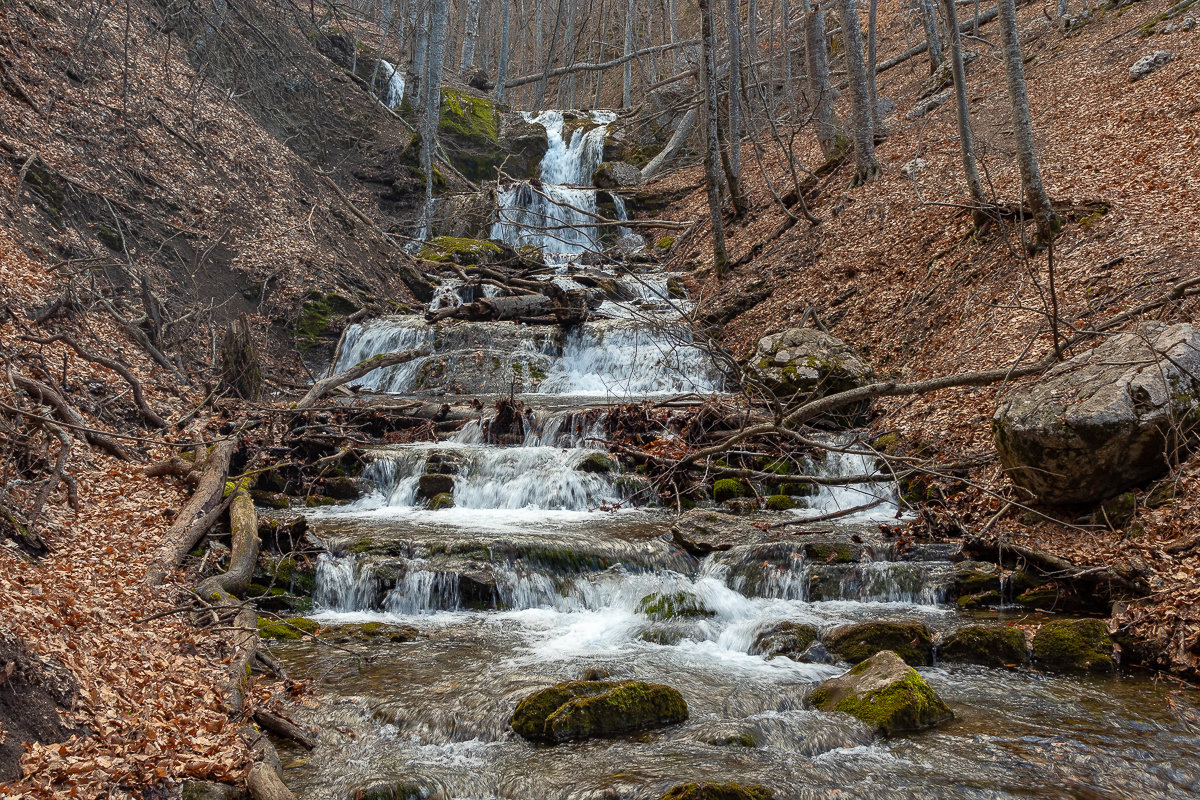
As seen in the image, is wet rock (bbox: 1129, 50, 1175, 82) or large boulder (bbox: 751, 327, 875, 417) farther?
wet rock (bbox: 1129, 50, 1175, 82)

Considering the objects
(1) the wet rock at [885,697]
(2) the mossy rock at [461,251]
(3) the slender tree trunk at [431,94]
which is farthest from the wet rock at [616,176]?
(1) the wet rock at [885,697]

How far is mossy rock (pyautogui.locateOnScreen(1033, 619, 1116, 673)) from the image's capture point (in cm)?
609

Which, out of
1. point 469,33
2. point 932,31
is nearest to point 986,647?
point 932,31

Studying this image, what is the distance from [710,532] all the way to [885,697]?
11.5ft

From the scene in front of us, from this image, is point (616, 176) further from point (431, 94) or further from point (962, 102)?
point (962, 102)

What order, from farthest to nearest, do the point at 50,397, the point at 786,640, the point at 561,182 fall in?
the point at 561,182 → the point at 50,397 → the point at 786,640

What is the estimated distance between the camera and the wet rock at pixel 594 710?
5.35 meters

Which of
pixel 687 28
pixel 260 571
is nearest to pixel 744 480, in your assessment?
pixel 260 571

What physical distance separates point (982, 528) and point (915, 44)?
23.6 meters

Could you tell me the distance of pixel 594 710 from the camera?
543cm

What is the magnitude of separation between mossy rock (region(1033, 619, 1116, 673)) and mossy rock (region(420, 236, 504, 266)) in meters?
17.8

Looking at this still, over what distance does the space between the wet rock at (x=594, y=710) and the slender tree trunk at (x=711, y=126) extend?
12.0m

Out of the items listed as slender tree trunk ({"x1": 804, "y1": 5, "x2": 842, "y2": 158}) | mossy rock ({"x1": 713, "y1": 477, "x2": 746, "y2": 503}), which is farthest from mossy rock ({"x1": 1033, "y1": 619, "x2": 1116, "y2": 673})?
slender tree trunk ({"x1": 804, "y1": 5, "x2": 842, "y2": 158})

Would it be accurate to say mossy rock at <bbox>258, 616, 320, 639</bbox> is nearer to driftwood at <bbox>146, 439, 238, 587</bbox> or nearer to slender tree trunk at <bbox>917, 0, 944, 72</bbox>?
driftwood at <bbox>146, 439, 238, 587</bbox>
